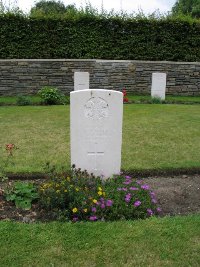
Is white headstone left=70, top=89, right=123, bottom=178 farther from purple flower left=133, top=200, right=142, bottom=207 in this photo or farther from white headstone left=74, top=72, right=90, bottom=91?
white headstone left=74, top=72, right=90, bottom=91

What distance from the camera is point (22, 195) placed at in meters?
4.23

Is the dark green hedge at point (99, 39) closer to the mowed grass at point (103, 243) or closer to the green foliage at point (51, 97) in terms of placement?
the green foliage at point (51, 97)

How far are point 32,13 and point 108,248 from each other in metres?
13.0

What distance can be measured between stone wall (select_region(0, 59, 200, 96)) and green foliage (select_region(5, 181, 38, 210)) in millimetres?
9556

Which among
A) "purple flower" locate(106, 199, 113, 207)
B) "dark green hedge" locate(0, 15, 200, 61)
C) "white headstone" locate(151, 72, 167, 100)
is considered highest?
"dark green hedge" locate(0, 15, 200, 61)

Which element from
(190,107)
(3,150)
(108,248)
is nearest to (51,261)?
(108,248)

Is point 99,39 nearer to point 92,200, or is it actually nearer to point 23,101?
point 23,101

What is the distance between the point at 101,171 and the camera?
4711 millimetres

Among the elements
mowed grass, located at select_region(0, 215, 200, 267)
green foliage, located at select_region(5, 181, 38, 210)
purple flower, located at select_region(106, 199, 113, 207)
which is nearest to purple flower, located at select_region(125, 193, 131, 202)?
purple flower, located at select_region(106, 199, 113, 207)

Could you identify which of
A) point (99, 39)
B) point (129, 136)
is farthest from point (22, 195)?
point (99, 39)

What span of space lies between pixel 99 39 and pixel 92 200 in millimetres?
11636

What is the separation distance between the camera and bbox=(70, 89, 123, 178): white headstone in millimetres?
4418

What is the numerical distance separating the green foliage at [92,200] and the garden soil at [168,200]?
16 cm

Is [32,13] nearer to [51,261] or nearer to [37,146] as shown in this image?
[37,146]
